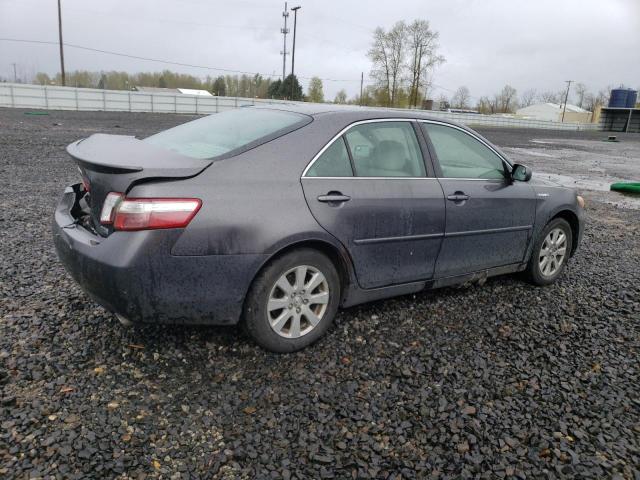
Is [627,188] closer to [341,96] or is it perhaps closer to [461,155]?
[461,155]

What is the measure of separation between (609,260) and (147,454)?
5.50m

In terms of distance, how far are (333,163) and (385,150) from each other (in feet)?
1.75

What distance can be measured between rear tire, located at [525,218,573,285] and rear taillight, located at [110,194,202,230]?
334 centimetres

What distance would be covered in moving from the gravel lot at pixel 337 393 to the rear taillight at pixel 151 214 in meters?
0.90

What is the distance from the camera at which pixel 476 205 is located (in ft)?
13.7

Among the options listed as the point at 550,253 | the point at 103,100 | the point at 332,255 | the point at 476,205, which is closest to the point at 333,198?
the point at 332,255

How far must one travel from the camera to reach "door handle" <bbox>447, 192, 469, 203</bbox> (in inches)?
157

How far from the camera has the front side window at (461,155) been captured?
411 cm

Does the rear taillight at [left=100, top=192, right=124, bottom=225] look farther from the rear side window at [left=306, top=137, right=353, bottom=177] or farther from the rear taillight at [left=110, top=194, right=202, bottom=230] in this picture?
the rear side window at [left=306, top=137, right=353, bottom=177]

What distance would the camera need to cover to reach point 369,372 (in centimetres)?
324

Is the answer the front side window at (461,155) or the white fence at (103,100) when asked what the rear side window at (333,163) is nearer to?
the front side window at (461,155)

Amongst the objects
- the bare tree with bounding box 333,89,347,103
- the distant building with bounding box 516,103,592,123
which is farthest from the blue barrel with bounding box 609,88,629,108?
the bare tree with bounding box 333,89,347,103

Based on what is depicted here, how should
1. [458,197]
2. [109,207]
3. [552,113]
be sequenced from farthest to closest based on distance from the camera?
[552,113] → [458,197] → [109,207]

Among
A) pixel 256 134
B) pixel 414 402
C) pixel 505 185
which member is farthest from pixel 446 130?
pixel 414 402
